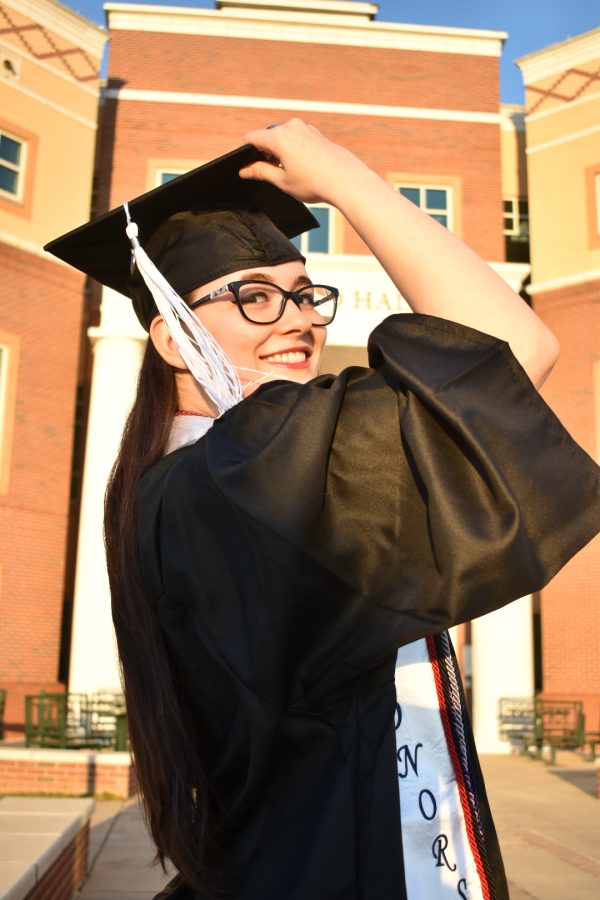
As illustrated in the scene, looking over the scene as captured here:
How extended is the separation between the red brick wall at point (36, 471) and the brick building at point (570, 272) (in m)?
9.12

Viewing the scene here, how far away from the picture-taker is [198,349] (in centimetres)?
176

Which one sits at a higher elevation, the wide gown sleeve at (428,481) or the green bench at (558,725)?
the wide gown sleeve at (428,481)

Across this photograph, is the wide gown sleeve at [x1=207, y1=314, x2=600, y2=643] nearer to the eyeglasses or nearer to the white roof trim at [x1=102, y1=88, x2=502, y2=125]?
the eyeglasses

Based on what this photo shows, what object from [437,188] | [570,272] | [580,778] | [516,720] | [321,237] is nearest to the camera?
[580,778]

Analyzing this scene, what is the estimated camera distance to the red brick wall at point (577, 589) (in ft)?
55.5

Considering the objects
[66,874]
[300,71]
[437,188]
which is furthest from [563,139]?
[66,874]

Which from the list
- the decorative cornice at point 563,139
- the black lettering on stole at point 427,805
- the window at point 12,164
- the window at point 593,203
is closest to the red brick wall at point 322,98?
the decorative cornice at point 563,139

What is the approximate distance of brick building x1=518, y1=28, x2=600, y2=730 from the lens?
17.0 meters

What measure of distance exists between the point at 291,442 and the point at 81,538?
15.6 metres

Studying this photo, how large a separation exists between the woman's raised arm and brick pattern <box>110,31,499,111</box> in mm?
19722

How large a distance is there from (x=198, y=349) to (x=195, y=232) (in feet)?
0.99

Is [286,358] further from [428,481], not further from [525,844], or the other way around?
[525,844]

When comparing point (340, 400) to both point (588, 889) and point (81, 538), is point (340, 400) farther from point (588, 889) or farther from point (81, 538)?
point (81, 538)

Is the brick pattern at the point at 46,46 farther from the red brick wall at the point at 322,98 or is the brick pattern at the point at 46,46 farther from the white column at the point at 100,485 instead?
the white column at the point at 100,485
